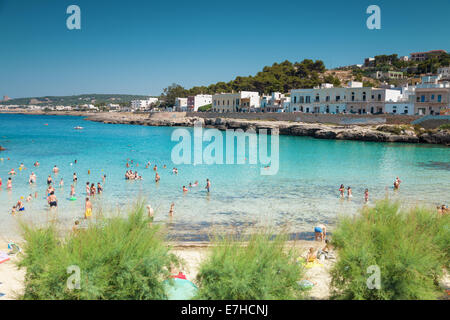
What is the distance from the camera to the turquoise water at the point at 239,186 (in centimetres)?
1555

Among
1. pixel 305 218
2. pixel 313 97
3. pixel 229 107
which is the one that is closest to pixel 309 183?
pixel 305 218

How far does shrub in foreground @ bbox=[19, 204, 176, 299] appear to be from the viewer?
5500mm

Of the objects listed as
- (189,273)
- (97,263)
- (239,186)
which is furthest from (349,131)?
(97,263)

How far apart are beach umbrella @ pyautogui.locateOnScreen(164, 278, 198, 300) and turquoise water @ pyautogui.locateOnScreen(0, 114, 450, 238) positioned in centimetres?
406

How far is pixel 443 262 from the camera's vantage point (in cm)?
681

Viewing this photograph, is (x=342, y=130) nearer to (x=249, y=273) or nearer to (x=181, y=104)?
(x=249, y=273)

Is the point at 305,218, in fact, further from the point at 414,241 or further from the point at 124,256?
the point at 124,256

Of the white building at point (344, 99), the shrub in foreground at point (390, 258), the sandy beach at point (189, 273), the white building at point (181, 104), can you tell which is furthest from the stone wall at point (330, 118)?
the shrub in foreground at point (390, 258)

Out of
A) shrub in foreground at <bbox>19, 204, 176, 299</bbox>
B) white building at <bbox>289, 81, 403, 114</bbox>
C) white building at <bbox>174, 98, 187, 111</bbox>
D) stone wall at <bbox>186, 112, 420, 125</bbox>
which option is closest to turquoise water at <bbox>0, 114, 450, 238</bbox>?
shrub in foreground at <bbox>19, 204, 176, 299</bbox>

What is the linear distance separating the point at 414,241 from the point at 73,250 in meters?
5.67

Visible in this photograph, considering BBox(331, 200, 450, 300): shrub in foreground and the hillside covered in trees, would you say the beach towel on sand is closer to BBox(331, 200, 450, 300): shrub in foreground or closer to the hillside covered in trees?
BBox(331, 200, 450, 300): shrub in foreground

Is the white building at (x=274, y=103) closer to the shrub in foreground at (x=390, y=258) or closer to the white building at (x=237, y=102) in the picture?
the white building at (x=237, y=102)

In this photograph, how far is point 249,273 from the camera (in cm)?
555

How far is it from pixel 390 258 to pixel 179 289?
151 inches
